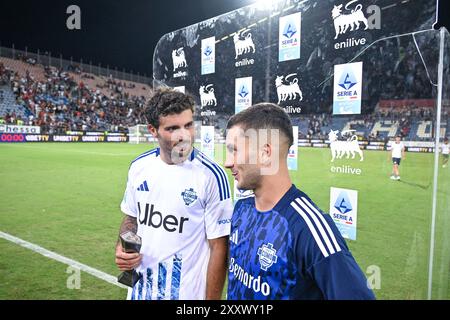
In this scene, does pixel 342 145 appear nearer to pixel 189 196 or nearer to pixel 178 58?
pixel 189 196

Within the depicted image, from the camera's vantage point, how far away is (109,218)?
6.66 m

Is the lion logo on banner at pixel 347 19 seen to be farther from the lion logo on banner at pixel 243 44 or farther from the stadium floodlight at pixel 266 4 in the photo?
the lion logo on banner at pixel 243 44

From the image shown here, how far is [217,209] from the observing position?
2.25 metres

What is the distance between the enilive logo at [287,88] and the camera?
147 inches

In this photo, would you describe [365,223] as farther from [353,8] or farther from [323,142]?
[353,8]

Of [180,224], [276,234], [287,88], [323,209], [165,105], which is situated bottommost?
[323,209]

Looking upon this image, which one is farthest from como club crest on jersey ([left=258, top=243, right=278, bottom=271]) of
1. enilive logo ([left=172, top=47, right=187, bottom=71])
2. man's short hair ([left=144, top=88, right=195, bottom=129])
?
enilive logo ([left=172, top=47, right=187, bottom=71])

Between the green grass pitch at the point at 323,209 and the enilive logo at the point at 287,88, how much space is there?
0.65m

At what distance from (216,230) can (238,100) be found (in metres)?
2.51

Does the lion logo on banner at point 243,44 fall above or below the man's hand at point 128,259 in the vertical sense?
above

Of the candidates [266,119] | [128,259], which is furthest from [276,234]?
[128,259]

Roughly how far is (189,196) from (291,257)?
96 cm

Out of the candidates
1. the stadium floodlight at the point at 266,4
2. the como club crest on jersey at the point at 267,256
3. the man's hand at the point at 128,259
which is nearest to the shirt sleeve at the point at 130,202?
the man's hand at the point at 128,259

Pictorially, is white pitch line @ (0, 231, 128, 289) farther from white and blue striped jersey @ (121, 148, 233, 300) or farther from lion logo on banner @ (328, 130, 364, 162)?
lion logo on banner @ (328, 130, 364, 162)
